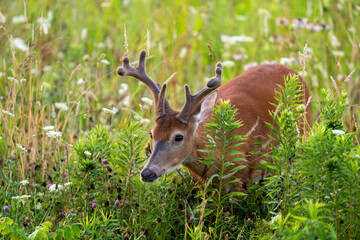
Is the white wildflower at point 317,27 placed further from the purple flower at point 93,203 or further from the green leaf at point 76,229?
the green leaf at point 76,229

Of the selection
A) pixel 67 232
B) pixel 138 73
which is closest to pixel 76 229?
pixel 67 232

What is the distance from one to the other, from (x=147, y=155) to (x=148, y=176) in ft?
2.37

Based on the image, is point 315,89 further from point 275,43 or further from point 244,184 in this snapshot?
point 244,184

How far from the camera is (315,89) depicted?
574 cm

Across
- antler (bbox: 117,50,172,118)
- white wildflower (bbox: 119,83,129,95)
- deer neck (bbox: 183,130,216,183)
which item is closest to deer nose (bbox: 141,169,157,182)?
deer neck (bbox: 183,130,216,183)

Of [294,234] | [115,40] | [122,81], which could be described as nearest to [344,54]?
[122,81]

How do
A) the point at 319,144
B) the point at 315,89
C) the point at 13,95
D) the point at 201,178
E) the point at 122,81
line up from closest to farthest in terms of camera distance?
the point at 319,144 < the point at 201,178 < the point at 13,95 < the point at 315,89 < the point at 122,81

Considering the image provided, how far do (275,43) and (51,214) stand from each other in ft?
12.1

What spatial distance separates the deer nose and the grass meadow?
5 cm

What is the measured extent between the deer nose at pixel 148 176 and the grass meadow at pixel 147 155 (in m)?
0.05

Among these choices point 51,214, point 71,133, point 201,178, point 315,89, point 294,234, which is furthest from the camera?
point 315,89

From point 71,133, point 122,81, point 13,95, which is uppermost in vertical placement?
point 13,95

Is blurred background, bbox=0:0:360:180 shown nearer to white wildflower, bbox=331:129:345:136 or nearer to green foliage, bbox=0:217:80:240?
green foliage, bbox=0:217:80:240

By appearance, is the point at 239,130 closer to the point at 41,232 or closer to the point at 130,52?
the point at 41,232
